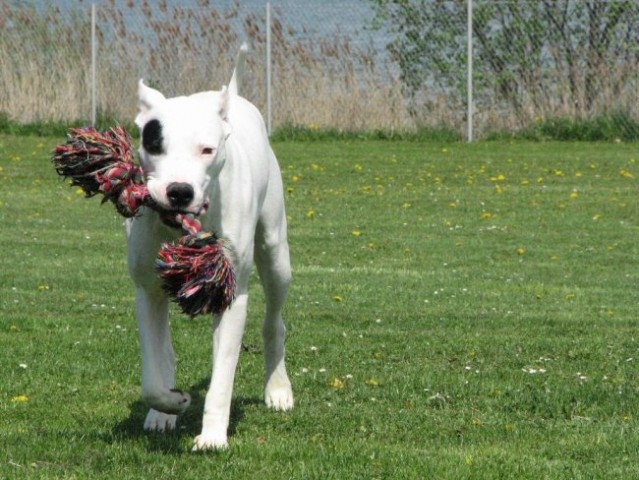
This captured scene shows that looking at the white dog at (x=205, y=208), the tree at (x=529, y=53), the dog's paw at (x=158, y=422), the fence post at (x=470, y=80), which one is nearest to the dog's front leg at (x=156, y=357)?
the white dog at (x=205, y=208)

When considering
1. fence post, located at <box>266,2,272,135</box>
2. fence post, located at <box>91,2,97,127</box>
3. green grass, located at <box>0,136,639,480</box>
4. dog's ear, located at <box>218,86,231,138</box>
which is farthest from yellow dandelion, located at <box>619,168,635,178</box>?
dog's ear, located at <box>218,86,231,138</box>

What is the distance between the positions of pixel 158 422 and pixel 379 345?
249 cm

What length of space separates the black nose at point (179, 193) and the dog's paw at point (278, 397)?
1723mm

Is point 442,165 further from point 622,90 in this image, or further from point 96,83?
point 96,83

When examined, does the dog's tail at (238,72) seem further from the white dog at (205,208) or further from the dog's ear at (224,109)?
the dog's ear at (224,109)

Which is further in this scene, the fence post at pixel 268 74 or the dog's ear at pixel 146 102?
the fence post at pixel 268 74

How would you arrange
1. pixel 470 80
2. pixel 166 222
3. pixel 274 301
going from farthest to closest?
pixel 470 80 < pixel 274 301 < pixel 166 222

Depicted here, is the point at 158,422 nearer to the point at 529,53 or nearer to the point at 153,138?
the point at 153,138

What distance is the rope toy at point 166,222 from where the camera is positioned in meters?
5.33

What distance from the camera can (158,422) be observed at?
20.3ft

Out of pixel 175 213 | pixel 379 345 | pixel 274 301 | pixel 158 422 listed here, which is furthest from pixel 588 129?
pixel 175 213

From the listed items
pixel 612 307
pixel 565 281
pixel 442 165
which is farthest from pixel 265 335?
pixel 442 165

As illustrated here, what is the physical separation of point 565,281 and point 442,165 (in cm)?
896

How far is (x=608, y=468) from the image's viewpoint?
18.1 feet
